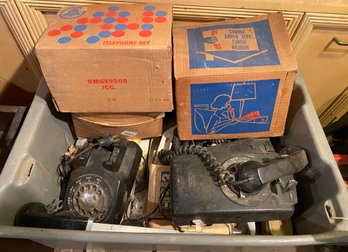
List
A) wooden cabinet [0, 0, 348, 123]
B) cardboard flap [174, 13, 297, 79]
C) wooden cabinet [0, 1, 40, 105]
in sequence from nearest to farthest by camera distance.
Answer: cardboard flap [174, 13, 297, 79] → wooden cabinet [0, 0, 348, 123] → wooden cabinet [0, 1, 40, 105]

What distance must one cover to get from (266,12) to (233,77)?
32 cm

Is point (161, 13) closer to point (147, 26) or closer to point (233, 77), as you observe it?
point (147, 26)

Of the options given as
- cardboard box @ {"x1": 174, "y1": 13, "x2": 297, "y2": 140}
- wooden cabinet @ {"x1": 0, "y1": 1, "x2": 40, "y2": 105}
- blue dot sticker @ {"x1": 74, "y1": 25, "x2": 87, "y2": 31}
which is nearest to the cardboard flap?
cardboard box @ {"x1": 174, "y1": 13, "x2": 297, "y2": 140}

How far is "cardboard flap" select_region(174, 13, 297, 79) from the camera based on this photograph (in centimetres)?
76

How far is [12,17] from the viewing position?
96 centimetres

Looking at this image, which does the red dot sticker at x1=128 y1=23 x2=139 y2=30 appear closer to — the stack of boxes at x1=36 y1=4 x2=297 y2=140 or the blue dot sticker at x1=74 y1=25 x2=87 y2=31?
the stack of boxes at x1=36 y1=4 x2=297 y2=140

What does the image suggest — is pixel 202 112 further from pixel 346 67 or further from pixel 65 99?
pixel 346 67

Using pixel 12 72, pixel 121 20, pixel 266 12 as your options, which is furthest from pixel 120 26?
pixel 12 72

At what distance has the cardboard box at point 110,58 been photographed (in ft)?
2.35

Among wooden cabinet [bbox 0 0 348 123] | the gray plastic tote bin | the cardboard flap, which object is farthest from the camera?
wooden cabinet [bbox 0 0 348 123]

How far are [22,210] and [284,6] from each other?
98cm

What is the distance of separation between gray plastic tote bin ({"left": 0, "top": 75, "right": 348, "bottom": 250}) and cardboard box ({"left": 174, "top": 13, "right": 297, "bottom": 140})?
0.41 ft

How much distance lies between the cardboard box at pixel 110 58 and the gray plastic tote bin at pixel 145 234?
0.53ft

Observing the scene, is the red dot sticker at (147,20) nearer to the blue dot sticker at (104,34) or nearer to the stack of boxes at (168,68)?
the stack of boxes at (168,68)
